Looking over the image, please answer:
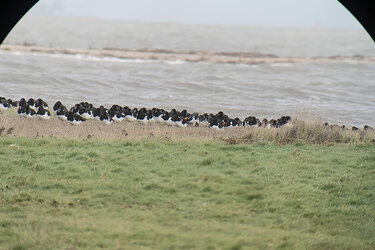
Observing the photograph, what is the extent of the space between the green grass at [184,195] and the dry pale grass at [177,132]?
453 millimetres

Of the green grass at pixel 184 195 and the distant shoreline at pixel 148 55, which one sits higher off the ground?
the distant shoreline at pixel 148 55

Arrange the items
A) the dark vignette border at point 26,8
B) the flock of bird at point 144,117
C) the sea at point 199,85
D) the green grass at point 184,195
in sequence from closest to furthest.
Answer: the dark vignette border at point 26,8 < the green grass at point 184,195 < the flock of bird at point 144,117 < the sea at point 199,85

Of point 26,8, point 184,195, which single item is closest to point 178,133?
point 184,195

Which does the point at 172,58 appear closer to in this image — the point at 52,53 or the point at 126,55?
the point at 126,55

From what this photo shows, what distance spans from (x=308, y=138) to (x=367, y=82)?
14.8 metres

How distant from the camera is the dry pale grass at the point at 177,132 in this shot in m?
9.99

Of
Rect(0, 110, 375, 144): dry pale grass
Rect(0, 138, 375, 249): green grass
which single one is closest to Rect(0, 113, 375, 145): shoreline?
Rect(0, 110, 375, 144): dry pale grass

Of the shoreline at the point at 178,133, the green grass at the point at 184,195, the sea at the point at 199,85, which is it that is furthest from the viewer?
the sea at the point at 199,85

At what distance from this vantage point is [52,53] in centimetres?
2909

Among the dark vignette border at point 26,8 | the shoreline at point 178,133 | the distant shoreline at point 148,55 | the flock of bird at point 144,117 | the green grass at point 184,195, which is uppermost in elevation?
the distant shoreline at point 148,55

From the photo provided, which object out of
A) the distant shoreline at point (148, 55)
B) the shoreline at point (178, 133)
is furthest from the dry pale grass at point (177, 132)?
the distant shoreline at point (148, 55)

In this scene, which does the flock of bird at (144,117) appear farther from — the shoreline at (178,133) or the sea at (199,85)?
the sea at (199,85)

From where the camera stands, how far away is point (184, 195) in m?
7.21

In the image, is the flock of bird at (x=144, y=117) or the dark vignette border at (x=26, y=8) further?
the flock of bird at (x=144, y=117)
